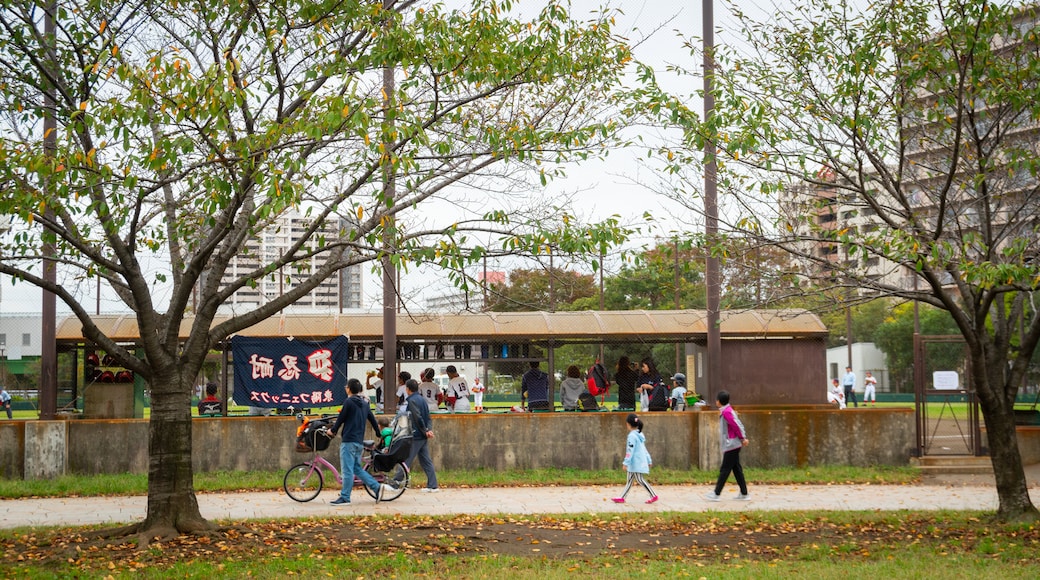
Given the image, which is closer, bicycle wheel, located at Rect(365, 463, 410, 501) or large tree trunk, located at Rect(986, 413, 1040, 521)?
large tree trunk, located at Rect(986, 413, 1040, 521)

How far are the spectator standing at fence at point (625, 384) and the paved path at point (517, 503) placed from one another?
134 inches

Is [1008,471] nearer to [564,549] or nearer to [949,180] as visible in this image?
[949,180]

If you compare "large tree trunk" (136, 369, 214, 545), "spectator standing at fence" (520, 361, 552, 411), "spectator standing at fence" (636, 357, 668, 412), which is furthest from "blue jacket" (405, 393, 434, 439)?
"spectator standing at fence" (636, 357, 668, 412)

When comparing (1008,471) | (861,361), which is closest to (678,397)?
(1008,471)

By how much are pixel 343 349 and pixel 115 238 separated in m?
7.59

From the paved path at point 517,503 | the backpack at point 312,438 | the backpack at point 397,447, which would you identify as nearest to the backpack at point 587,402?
the paved path at point 517,503

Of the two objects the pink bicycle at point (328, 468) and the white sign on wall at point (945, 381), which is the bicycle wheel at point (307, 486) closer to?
the pink bicycle at point (328, 468)

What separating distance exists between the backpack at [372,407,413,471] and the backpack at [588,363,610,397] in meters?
5.02

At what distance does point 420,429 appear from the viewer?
14367 mm

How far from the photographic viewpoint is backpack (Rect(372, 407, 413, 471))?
13734mm

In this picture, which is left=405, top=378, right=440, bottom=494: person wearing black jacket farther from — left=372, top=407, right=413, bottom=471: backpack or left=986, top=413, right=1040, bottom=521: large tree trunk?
left=986, top=413, right=1040, bottom=521: large tree trunk

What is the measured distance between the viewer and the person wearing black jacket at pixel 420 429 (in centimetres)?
1422

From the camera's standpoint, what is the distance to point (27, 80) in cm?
1037

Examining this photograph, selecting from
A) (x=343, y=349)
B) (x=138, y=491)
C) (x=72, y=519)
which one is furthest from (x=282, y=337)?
(x=72, y=519)
